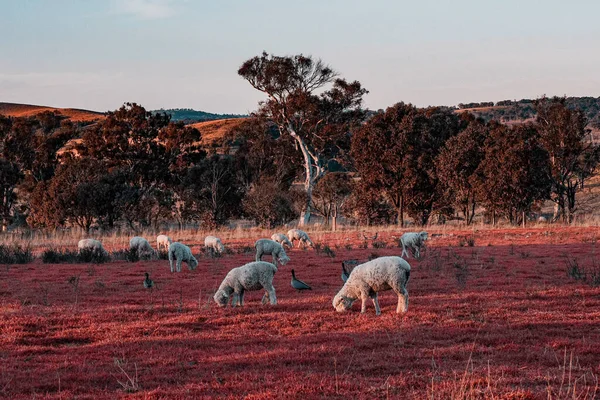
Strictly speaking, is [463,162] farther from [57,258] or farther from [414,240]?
[57,258]

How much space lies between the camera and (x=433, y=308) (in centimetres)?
1250

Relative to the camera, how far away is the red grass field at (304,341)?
292 inches

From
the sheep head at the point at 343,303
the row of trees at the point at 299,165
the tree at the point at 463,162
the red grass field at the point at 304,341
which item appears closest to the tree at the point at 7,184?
the row of trees at the point at 299,165

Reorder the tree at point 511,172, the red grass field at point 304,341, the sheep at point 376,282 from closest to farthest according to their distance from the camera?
the red grass field at point 304,341 → the sheep at point 376,282 → the tree at point 511,172

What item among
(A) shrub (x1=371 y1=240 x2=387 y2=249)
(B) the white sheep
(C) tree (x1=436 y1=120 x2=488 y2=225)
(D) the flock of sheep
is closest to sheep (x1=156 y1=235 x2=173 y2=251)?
(B) the white sheep

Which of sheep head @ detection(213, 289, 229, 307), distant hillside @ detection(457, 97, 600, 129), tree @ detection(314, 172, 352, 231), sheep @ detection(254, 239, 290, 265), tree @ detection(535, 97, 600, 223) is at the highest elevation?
distant hillside @ detection(457, 97, 600, 129)

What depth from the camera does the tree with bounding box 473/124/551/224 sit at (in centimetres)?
3900

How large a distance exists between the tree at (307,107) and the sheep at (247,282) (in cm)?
3411

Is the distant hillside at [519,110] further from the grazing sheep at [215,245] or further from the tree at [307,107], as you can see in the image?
the grazing sheep at [215,245]

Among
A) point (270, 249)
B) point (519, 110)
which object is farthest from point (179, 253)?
point (519, 110)

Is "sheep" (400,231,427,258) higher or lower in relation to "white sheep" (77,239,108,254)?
higher

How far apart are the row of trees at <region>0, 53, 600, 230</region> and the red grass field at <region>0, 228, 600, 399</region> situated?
908 inches

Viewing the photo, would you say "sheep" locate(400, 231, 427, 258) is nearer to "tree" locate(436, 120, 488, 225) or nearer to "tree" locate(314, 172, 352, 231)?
"tree" locate(436, 120, 488, 225)

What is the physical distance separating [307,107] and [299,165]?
6727 mm
